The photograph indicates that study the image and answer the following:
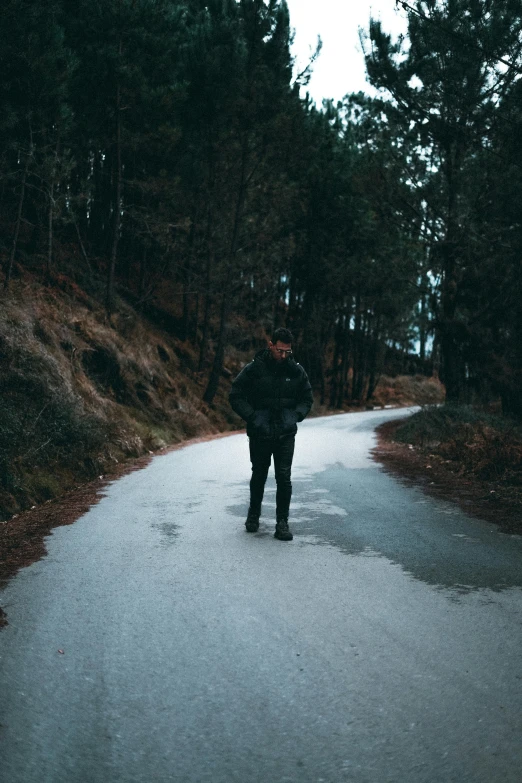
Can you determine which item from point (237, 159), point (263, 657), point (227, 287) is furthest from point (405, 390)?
point (263, 657)

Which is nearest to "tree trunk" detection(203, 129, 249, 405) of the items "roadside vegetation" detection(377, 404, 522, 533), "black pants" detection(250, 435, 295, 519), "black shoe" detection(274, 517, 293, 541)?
"roadside vegetation" detection(377, 404, 522, 533)

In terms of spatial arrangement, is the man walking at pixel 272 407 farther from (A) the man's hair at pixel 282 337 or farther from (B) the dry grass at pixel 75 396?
(B) the dry grass at pixel 75 396

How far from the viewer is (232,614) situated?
4637 millimetres

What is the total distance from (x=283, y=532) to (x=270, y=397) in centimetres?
143

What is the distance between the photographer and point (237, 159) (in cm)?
2670

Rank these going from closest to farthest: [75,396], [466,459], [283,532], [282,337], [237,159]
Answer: [283,532] → [282,337] → [466,459] → [75,396] → [237,159]

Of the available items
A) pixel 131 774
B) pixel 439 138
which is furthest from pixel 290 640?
pixel 439 138

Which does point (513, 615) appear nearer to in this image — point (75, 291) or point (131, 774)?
point (131, 774)

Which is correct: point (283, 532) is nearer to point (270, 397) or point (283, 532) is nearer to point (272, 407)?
point (272, 407)

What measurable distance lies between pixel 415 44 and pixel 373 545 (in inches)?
464

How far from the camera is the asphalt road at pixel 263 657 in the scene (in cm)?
290

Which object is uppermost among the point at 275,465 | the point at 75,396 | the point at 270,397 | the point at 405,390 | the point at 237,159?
the point at 237,159

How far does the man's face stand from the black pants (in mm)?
853

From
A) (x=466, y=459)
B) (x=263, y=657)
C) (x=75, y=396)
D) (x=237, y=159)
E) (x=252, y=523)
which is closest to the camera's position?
(x=263, y=657)
